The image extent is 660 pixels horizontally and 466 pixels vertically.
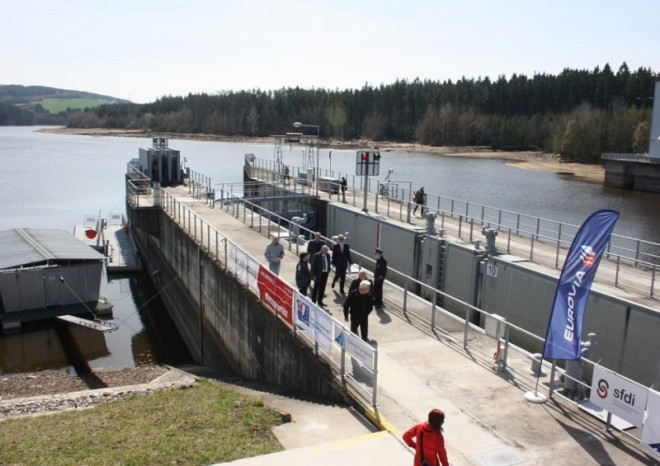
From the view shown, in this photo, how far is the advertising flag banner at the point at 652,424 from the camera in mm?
7926

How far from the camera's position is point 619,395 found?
28.5 ft

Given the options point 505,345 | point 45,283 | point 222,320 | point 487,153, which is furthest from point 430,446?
point 487,153

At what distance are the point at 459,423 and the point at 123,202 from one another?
52.4m

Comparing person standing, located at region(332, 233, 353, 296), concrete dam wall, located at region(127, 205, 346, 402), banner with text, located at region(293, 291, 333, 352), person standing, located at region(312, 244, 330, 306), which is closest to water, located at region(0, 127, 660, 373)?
concrete dam wall, located at region(127, 205, 346, 402)

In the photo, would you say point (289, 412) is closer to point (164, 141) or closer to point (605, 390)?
point (605, 390)

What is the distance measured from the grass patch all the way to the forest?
9404 centimetres

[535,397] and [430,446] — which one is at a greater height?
[430,446]

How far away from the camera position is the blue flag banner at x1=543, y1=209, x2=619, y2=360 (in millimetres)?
9125

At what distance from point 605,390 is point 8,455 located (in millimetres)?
8759

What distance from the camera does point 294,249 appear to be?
21984 mm

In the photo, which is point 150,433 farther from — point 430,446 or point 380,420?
point 430,446

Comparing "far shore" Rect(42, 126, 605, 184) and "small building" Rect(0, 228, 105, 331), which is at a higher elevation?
"far shore" Rect(42, 126, 605, 184)

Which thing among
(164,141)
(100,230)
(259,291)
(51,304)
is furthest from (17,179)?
(259,291)

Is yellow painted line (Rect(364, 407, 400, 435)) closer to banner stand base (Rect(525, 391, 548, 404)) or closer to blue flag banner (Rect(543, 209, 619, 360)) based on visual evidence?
banner stand base (Rect(525, 391, 548, 404))
